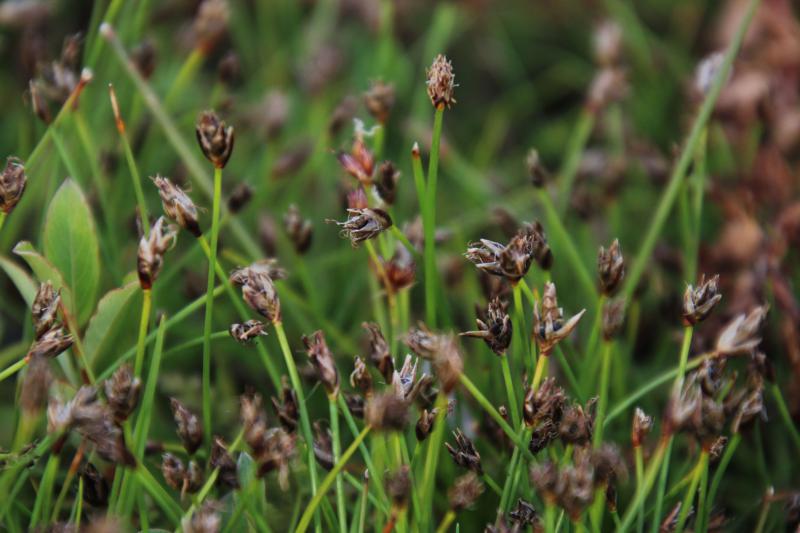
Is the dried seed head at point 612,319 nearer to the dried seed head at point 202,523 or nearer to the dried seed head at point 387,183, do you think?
the dried seed head at point 387,183

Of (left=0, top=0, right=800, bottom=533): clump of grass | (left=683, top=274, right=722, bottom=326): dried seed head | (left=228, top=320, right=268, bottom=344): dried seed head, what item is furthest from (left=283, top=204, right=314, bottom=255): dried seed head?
(left=683, top=274, right=722, bottom=326): dried seed head

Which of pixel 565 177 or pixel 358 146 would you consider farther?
pixel 565 177

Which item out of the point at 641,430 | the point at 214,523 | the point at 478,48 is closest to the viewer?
the point at 214,523

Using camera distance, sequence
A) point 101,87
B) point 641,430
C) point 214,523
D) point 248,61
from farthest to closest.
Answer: point 248,61, point 101,87, point 641,430, point 214,523

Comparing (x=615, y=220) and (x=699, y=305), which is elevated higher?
(x=699, y=305)

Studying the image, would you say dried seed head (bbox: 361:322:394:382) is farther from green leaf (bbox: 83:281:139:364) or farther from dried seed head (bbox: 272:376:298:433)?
green leaf (bbox: 83:281:139:364)

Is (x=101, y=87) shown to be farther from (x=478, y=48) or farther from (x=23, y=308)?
(x=478, y=48)

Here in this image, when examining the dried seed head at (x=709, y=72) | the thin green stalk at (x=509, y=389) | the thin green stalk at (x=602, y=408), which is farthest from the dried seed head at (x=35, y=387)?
the dried seed head at (x=709, y=72)

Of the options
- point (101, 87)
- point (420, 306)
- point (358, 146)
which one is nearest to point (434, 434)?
point (358, 146)
